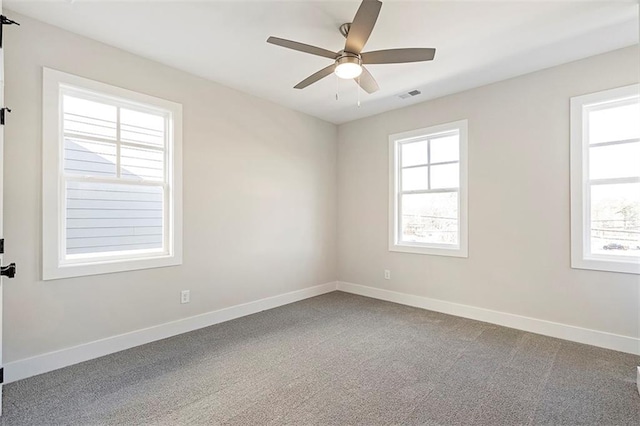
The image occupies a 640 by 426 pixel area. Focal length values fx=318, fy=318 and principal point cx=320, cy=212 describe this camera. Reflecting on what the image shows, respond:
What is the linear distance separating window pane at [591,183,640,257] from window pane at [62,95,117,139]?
4.71 m

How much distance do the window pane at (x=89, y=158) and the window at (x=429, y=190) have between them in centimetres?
345

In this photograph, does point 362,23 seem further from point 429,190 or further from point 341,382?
point 429,190

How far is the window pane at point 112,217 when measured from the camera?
2801mm

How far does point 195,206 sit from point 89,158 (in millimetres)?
1047

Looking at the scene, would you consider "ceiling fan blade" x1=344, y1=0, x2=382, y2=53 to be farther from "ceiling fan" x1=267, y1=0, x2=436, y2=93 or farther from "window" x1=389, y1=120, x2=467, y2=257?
"window" x1=389, y1=120, x2=467, y2=257

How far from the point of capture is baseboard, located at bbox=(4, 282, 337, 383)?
246cm

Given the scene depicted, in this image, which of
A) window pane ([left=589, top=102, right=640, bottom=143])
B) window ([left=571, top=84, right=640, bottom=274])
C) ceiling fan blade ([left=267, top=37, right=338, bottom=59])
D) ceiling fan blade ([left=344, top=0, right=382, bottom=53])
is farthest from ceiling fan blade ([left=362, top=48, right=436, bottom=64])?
window pane ([left=589, top=102, right=640, bottom=143])

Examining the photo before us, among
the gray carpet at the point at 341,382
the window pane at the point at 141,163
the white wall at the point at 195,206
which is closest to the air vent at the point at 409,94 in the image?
the white wall at the point at 195,206

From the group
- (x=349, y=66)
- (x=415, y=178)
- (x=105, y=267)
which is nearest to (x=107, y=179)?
(x=105, y=267)

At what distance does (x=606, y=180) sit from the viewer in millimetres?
3053

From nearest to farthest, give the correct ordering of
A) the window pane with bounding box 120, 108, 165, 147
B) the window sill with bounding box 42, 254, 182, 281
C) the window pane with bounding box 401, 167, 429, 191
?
the window sill with bounding box 42, 254, 182, 281 < the window pane with bounding box 120, 108, 165, 147 < the window pane with bounding box 401, 167, 429, 191

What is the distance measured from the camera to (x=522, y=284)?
3.52 meters

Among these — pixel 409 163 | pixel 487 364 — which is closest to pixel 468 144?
pixel 409 163

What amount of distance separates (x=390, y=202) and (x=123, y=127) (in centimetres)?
Answer: 341
